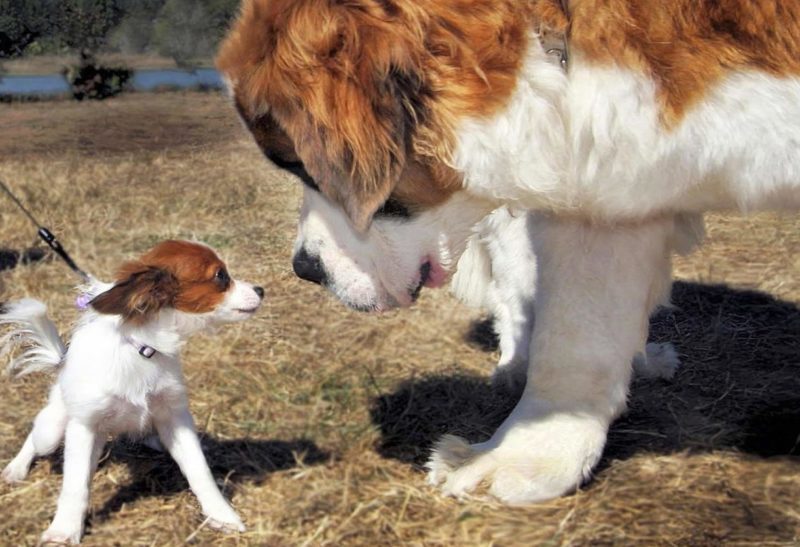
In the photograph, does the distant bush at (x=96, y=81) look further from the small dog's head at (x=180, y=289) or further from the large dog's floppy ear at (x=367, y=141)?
the large dog's floppy ear at (x=367, y=141)

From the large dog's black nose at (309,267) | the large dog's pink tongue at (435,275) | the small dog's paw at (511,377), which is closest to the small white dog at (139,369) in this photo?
the large dog's black nose at (309,267)

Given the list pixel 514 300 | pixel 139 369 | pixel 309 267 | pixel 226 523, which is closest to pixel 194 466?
pixel 226 523

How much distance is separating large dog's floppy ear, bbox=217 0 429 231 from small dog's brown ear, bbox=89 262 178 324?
0.58 m

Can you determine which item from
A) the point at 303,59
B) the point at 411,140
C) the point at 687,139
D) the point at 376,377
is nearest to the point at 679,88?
the point at 687,139

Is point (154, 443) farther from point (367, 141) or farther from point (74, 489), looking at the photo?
point (367, 141)

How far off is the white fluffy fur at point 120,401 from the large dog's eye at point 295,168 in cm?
46

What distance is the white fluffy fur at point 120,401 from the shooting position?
2.27 meters

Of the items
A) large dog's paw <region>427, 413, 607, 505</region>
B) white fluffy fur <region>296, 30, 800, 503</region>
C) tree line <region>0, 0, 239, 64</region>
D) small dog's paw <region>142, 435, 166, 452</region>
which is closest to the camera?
white fluffy fur <region>296, 30, 800, 503</region>

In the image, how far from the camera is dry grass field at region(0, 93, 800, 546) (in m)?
2.30

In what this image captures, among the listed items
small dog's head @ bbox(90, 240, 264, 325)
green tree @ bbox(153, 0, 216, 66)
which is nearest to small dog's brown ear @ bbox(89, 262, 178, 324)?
small dog's head @ bbox(90, 240, 264, 325)

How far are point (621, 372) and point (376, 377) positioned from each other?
0.99m

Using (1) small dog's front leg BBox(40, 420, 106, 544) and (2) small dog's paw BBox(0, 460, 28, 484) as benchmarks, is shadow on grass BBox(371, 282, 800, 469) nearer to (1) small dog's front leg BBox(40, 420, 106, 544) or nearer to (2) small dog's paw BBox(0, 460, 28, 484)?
(1) small dog's front leg BBox(40, 420, 106, 544)

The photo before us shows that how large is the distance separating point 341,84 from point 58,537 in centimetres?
123

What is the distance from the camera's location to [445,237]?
2.23 m
